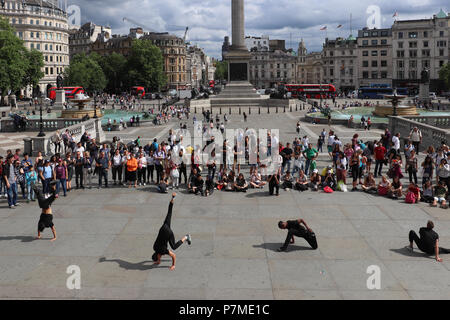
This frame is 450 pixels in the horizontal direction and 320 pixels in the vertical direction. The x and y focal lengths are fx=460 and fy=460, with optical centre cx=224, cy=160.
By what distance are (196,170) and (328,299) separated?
9659 mm

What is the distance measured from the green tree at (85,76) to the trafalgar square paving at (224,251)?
87.2 m

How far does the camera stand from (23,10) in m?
107

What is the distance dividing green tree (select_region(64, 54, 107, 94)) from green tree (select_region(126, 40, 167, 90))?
12.1 meters

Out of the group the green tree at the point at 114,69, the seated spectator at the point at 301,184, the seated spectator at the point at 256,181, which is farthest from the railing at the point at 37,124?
the green tree at the point at 114,69

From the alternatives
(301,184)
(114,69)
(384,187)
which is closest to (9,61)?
(114,69)

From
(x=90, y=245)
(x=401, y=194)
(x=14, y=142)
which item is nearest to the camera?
(x=90, y=245)

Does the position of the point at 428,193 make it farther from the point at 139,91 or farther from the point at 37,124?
the point at 139,91

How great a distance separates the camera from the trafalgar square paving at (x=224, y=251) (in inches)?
356

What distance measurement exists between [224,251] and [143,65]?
367 ft

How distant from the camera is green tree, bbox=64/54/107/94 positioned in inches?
3868

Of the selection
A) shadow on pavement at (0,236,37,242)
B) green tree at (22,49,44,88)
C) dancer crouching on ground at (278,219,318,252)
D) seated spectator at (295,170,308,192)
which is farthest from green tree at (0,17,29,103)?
dancer crouching on ground at (278,219,318,252)

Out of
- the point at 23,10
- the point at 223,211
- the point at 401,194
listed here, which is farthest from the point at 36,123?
the point at 23,10

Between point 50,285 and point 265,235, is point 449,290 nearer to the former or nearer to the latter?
point 265,235
